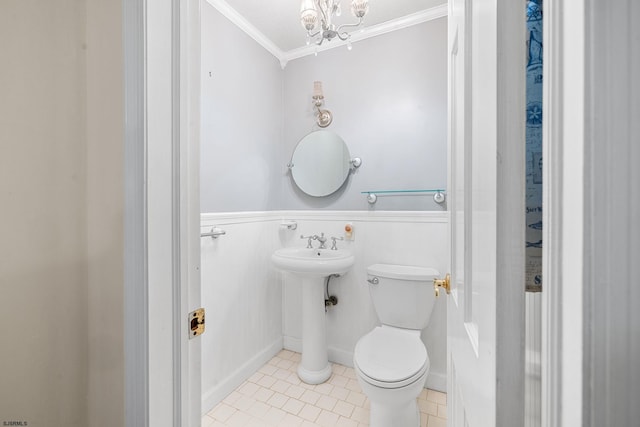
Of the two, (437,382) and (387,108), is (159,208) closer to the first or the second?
(387,108)

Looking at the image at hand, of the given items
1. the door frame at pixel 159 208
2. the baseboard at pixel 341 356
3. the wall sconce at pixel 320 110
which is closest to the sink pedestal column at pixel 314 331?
the baseboard at pixel 341 356

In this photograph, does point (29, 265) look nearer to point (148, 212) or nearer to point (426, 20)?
point (148, 212)

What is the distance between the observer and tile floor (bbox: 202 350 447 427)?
4.96 feet

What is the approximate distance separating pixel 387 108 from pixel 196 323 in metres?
1.81

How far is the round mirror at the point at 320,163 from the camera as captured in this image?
2.09 meters

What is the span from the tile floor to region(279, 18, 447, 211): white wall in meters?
1.20

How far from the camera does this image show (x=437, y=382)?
1783mm

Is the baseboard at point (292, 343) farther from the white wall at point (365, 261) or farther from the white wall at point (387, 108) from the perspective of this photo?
the white wall at point (387, 108)

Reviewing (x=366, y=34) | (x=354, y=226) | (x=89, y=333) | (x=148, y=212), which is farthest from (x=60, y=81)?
(x=366, y=34)

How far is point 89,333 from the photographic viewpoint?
65 centimetres

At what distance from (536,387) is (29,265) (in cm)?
96

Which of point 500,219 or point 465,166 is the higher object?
point 465,166

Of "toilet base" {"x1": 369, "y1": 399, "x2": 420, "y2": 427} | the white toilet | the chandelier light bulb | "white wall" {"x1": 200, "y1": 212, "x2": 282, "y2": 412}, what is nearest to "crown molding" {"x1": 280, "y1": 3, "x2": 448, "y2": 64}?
the chandelier light bulb

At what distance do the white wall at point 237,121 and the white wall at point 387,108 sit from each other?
25cm
